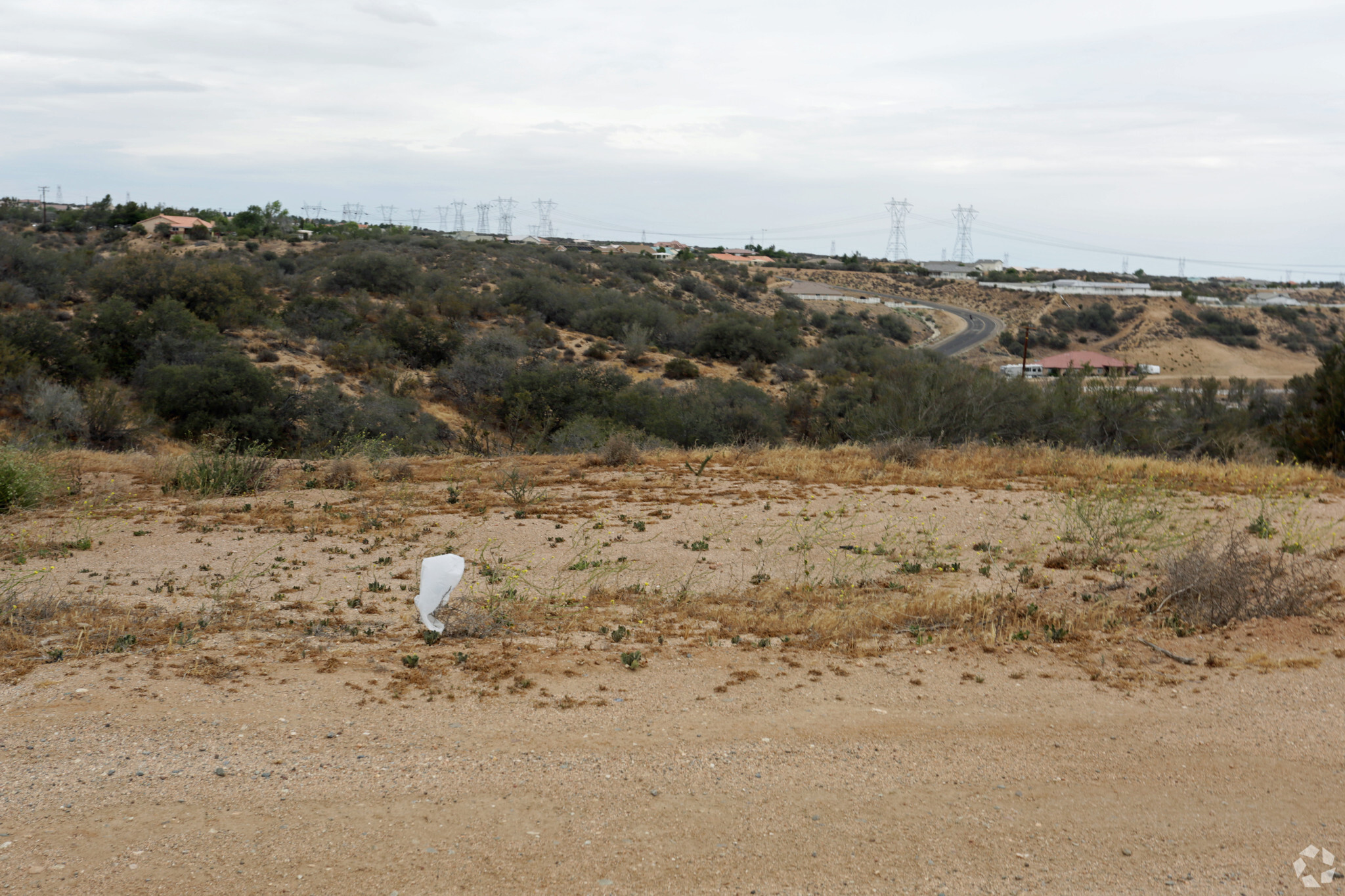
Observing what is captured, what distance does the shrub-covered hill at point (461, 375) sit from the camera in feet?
66.1

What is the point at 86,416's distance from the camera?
17.9 m

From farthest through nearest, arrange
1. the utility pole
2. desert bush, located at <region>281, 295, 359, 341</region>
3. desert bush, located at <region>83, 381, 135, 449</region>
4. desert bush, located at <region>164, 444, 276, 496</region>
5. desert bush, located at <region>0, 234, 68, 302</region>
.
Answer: desert bush, located at <region>281, 295, 359, 341</region>, desert bush, located at <region>0, 234, 68, 302</region>, the utility pole, desert bush, located at <region>83, 381, 135, 449</region>, desert bush, located at <region>164, 444, 276, 496</region>

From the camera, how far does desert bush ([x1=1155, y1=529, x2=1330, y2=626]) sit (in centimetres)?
735

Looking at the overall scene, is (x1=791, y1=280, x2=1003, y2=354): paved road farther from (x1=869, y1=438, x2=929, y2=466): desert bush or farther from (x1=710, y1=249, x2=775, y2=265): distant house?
(x1=869, y1=438, x2=929, y2=466): desert bush

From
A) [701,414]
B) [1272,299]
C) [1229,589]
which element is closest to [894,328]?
[701,414]

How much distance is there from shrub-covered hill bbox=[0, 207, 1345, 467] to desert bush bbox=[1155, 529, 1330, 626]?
30.3ft

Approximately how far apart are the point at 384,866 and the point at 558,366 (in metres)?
25.1

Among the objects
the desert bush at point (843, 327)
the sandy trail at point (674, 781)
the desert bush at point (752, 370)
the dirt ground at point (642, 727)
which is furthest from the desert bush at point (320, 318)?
the sandy trail at point (674, 781)

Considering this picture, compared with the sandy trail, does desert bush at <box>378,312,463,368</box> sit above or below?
above

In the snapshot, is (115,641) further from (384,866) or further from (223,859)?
(384,866)

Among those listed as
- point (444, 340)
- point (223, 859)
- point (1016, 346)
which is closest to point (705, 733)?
point (223, 859)

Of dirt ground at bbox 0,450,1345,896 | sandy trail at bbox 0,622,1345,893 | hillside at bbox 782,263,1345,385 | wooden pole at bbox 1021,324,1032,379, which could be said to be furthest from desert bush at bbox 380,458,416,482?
hillside at bbox 782,263,1345,385

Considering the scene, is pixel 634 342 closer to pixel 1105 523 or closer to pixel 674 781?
pixel 1105 523

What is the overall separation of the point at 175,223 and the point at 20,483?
59027 millimetres
